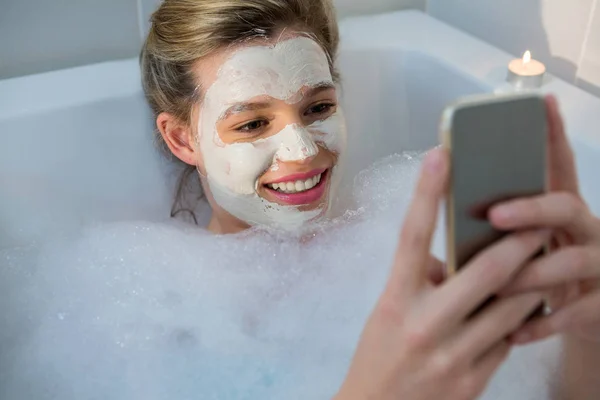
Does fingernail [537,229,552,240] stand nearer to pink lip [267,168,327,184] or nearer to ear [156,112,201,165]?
pink lip [267,168,327,184]

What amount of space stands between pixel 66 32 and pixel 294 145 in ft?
1.75

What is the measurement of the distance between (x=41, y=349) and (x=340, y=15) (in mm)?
891

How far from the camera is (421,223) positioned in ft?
1.46

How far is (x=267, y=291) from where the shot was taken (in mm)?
1070

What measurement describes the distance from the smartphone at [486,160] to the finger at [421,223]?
2 centimetres

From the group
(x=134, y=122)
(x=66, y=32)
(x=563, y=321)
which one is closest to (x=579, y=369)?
(x=563, y=321)

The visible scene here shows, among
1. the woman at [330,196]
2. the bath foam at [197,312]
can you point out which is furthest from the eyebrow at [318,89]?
the bath foam at [197,312]

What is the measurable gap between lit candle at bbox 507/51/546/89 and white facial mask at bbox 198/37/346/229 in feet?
1.13

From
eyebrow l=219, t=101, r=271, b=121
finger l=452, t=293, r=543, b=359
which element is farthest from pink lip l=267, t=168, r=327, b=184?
finger l=452, t=293, r=543, b=359

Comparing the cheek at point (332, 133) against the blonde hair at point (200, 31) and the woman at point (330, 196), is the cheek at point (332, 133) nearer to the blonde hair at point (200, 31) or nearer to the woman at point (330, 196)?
the woman at point (330, 196)

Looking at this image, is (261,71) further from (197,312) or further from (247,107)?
(197,312)

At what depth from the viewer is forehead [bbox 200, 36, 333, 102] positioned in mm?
971

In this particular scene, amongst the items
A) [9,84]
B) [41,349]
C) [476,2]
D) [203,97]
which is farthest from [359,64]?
[41,349]

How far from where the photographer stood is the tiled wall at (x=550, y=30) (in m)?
1.14
